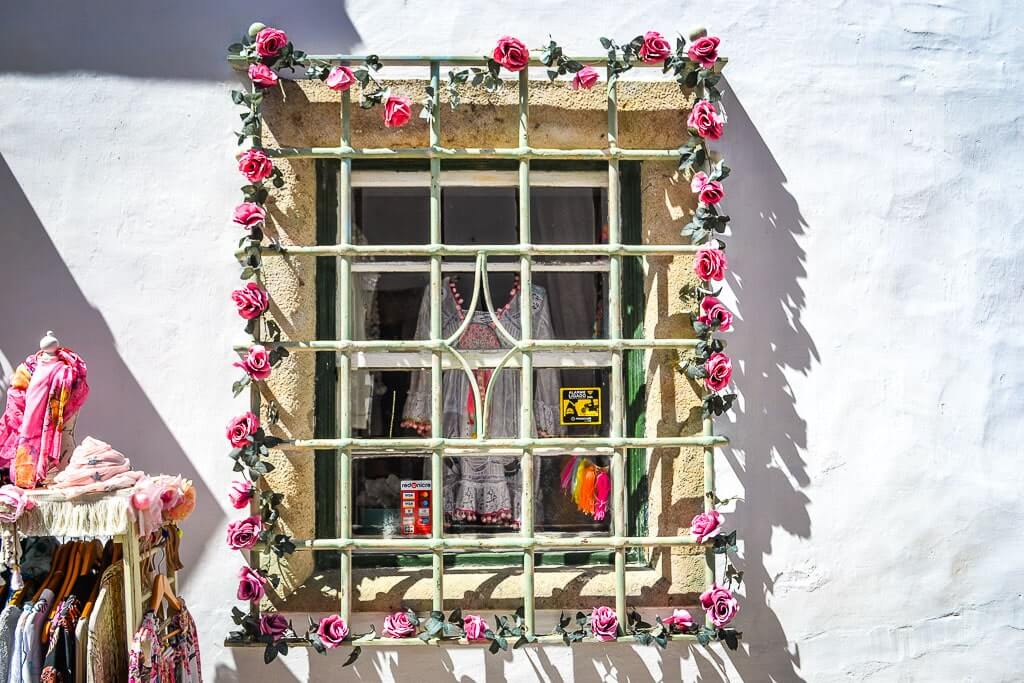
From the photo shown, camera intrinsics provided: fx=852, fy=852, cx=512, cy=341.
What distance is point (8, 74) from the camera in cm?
293

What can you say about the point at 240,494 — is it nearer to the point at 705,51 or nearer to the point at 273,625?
the point at 273,625

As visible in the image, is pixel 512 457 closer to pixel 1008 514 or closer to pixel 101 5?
pixel 1008 514

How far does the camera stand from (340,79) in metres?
2.76

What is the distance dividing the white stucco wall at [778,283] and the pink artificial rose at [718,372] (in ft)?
0.76

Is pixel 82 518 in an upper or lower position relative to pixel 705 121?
lower

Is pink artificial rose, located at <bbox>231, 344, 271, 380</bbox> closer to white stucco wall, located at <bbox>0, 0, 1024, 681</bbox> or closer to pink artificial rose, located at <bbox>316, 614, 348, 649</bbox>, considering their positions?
white stucco wall, located at <bbox>0, 0, 1024, 681</bbox>

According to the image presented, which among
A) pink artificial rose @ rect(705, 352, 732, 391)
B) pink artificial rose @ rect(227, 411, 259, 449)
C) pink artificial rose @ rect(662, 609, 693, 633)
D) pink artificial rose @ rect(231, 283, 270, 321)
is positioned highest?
pink artificial rose @ rect(231, 283, 270, 321)

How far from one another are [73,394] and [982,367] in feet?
9.90

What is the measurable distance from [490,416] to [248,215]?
107 centimetres

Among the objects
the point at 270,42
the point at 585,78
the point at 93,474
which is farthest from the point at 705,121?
the point at 93,474

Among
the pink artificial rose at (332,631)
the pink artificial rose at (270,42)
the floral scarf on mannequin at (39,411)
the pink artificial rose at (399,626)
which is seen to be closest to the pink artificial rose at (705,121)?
the pink artificial rose at (270,42)

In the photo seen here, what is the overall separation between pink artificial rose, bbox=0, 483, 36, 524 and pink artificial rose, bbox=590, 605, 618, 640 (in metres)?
1.69

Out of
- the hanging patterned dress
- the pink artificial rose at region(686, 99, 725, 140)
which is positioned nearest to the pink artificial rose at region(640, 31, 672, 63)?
the pink artificial rose at region(686, 99, 725, 140)

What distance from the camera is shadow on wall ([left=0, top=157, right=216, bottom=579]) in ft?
9.48
